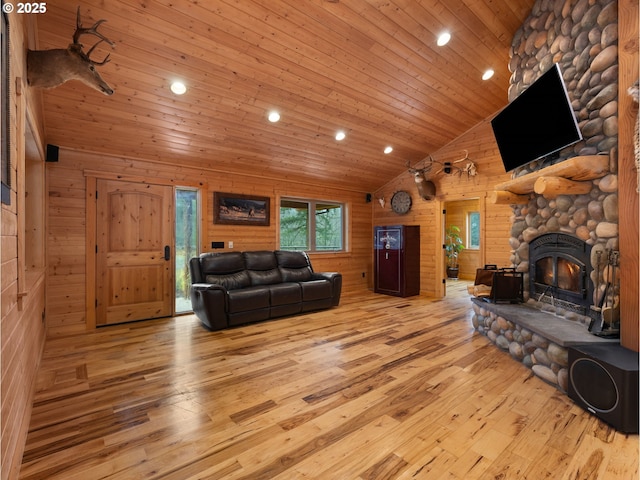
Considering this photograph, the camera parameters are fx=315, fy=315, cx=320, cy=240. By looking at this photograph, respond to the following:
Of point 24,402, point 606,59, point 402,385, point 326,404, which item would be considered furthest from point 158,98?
point 606,59

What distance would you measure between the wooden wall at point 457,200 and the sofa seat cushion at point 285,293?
305 cm

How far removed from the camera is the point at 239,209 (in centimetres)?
541

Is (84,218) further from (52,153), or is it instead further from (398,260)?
(398,260)

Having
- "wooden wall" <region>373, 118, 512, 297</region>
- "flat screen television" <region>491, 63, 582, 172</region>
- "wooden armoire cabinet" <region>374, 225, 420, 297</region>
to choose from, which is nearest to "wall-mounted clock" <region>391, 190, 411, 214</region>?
"wooden wall" <region>373, 118, 512, 297</region>

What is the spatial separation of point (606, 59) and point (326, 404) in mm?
3469

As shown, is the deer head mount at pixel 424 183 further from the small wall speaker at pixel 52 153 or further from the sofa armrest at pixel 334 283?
the small wall speaker at pixel 52 153

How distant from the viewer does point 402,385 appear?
2.56m

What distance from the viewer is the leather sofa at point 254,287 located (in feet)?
13.5

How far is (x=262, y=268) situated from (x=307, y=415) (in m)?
3.25

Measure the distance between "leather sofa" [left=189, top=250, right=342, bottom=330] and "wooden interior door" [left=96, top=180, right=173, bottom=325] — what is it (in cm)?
57

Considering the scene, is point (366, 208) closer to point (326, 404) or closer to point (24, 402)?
point (326, 404)

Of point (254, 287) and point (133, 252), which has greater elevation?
point (133, 252)

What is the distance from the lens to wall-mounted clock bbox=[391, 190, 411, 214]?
6.69m

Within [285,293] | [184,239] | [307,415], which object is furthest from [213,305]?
[307,415]
